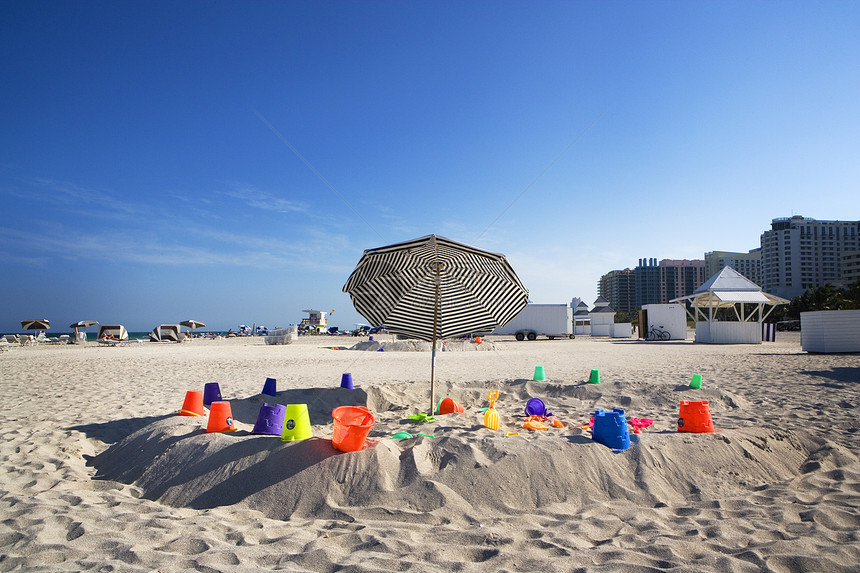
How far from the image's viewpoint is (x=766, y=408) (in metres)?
6.51

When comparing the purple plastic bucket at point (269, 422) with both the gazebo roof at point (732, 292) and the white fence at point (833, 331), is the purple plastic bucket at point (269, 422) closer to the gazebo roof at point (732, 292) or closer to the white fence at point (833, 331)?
the white fence at point (833, 331)

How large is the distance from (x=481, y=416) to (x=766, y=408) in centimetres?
422

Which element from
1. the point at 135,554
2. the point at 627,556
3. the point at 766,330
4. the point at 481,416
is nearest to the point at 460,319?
the point at 481,416

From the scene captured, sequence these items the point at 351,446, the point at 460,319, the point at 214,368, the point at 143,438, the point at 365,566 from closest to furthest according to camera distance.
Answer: the point at 365,566
the point at 351,446
the point at 143,438
the point at 460,319
the point at 214,368

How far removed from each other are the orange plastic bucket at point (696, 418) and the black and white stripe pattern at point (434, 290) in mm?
2690

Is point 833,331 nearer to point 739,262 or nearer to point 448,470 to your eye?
point 448,470

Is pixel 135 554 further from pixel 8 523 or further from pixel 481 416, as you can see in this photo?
pixel 481 416

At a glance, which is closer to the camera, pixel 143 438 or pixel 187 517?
pixel 187 517

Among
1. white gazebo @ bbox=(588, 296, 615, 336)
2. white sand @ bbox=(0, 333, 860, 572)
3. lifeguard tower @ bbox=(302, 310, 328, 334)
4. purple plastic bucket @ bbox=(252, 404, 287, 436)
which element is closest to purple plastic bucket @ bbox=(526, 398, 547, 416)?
white sand @ bbox=(0, 333, 860, 572)

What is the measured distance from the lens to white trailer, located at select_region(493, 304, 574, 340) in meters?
33.4

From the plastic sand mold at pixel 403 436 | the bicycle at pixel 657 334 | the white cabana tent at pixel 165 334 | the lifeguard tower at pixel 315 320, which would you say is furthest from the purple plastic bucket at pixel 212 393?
the lifeguard tower at pixel 315 320

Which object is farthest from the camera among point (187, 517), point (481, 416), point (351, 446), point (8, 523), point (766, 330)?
Result: point (766, 330)

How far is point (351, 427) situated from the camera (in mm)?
3883

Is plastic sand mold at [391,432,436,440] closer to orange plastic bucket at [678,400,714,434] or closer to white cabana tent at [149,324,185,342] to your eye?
orange plastic bucket at [678,400,714,434]
